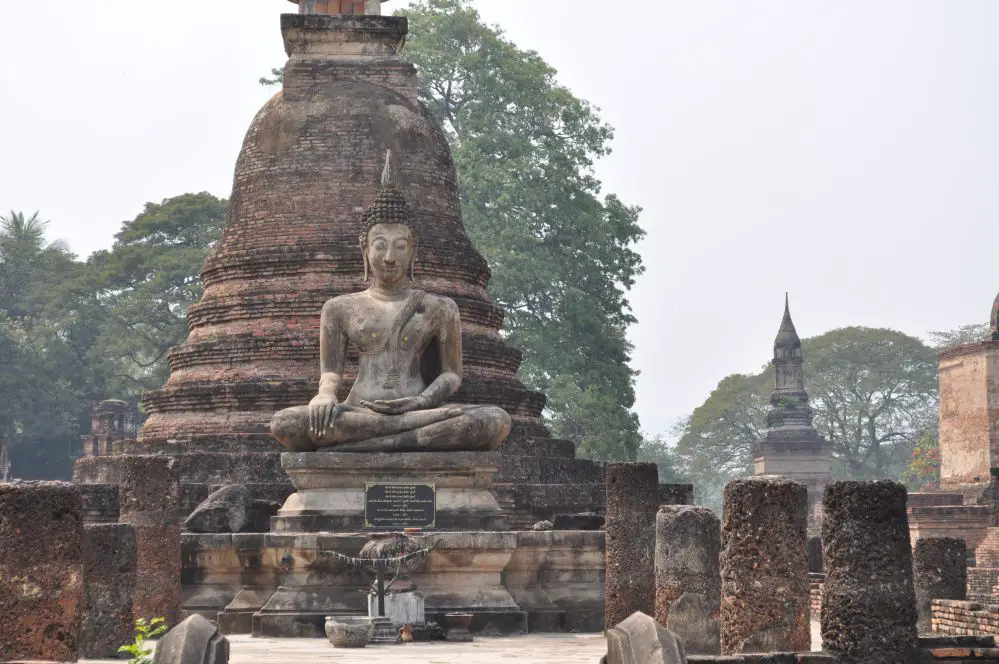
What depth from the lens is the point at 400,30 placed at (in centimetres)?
2106

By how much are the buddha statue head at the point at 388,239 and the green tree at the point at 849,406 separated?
52046mm

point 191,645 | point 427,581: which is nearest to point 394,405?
point 427,581

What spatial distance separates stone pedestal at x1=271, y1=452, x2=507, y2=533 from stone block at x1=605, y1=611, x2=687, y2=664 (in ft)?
21.4

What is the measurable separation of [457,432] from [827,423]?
5410 cm

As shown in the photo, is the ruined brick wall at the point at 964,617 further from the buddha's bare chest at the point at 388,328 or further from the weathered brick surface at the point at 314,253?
the weathered brick surface at the point at 314,253

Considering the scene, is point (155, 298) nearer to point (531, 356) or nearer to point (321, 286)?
point (531, 356)

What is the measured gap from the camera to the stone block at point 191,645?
7.69m

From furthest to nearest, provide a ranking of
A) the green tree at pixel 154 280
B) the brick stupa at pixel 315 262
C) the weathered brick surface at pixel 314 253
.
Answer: the green tree at pixel 154 280
the weathered brick surface at pixel 314 253
the brick stupa at pixel 315 262

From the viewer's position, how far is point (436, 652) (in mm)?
11930

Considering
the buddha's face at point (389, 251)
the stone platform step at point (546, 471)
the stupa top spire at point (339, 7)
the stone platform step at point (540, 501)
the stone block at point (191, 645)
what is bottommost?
A: the stone block at point (191, 645)

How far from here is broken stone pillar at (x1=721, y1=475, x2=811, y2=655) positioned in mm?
10008

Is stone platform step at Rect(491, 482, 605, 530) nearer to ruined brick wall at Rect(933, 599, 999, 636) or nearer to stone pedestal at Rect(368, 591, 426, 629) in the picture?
stone pedestal at Rect(368, 591, 426, 629)

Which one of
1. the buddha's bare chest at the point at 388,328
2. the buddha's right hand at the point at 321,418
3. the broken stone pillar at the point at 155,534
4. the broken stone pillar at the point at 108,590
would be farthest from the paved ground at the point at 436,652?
the buddha's bare chest at the point at 388,328

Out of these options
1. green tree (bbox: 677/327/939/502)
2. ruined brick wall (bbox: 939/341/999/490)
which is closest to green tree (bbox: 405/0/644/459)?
ruined brick wall (bbox: 939/341/999/490)
